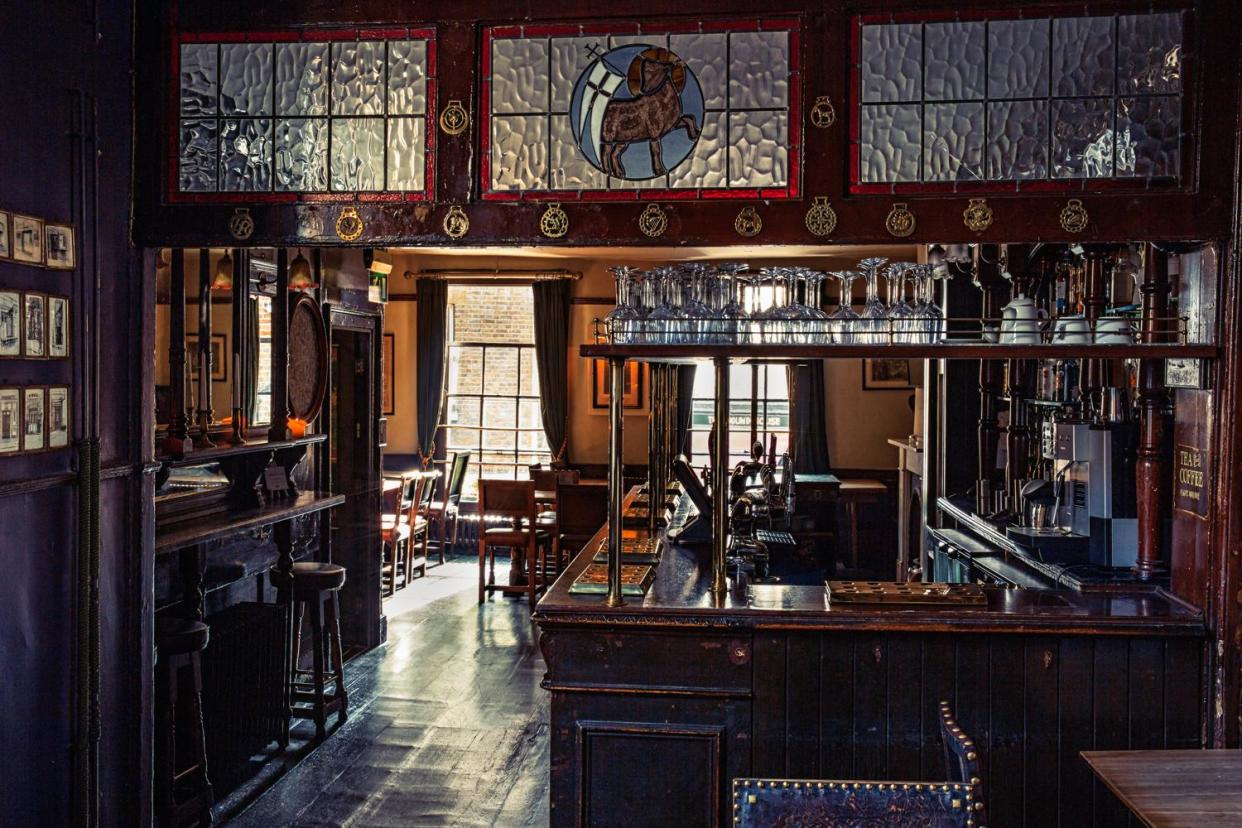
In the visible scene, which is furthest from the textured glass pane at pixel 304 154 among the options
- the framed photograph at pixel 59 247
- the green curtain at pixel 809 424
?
the green curtain at pixel 809 424

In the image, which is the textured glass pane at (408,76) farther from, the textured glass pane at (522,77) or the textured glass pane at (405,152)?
the textured glass pane at (522,77)

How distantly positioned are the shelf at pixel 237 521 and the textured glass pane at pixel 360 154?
67.3 inches

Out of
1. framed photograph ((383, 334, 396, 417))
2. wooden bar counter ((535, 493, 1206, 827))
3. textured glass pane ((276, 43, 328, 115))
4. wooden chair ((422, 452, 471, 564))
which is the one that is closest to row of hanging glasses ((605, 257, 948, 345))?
wooden bar counter ((535, 493, 1206, 827))

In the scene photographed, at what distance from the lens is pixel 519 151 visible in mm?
3584

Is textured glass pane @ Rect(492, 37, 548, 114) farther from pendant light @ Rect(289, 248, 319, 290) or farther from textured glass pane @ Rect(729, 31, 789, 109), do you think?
pendant light @ Rect(289, 248, 319, 290)

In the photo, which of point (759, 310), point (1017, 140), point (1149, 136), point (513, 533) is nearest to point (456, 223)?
point (759, 310)

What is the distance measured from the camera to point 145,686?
3.83 m

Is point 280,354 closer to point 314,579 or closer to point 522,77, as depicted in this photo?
point 314,579

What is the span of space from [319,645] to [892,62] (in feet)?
12.8

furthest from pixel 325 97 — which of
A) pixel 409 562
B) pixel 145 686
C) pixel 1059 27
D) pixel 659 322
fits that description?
pixel 409 562

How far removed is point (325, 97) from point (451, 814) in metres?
2.80

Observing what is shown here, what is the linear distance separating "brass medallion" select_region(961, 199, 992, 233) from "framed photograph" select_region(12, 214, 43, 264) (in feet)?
9.43

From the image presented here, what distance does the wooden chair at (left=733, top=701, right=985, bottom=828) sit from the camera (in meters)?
2.01

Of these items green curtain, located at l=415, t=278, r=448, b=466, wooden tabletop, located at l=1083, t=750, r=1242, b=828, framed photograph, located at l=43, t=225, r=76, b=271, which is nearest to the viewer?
wooden tabletop, located at l=1083, t=750, r=1242, b=828
